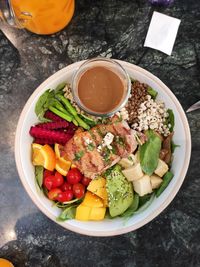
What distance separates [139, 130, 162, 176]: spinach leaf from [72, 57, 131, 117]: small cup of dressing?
0.47 feet

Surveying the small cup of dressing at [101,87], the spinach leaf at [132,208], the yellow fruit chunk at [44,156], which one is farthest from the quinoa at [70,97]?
the spinach leaf at [132,208]

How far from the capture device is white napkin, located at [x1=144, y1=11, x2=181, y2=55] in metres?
1.50

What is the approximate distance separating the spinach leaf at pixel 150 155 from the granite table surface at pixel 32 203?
0.19 m

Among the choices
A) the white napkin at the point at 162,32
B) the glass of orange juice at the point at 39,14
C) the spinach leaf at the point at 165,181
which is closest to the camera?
the glass of orange juice at the point at 39,14

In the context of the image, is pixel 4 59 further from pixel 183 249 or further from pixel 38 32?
pixel 183 249

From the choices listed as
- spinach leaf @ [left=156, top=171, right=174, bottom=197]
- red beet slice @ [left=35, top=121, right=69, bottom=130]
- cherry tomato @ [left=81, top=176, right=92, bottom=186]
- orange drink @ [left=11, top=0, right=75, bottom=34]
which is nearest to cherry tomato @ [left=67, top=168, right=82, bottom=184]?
cherry tomato @ [left=81, top=176, right=92, bottom=186]

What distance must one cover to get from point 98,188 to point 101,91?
0.28 meters

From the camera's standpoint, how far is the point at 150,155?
1.36 m

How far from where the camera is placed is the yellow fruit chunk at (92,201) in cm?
138

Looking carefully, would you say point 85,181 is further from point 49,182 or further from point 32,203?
point 32,203

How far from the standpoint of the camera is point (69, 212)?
4.57ft

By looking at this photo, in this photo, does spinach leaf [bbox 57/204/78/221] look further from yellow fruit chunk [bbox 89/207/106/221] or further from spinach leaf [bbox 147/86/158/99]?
spinach leaf [bbox 147/86/158/99]

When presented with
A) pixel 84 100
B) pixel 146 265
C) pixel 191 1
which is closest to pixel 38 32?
pixel 84 100

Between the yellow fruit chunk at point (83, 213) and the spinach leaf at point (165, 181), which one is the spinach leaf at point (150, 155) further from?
the yellow fruit chunk at point (83, 213)
